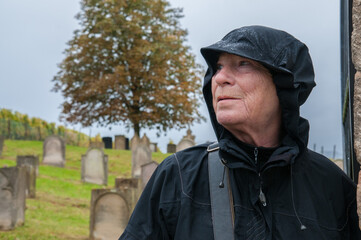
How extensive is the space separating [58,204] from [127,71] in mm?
21765

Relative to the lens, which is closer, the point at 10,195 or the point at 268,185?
the point at 268,185

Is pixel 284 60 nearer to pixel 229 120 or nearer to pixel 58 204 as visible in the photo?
pixel 229 120

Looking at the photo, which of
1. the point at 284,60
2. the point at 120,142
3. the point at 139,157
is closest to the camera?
the point at 284,60

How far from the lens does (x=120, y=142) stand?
35406mm

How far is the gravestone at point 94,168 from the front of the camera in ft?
63.2

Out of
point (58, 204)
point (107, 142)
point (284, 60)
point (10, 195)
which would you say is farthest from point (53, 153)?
point (284, 60)

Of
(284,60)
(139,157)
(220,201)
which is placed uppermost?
(284,60)

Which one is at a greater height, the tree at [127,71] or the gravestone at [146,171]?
the tree at [127,71]

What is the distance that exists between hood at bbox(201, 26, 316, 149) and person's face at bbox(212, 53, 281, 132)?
0.16 ft

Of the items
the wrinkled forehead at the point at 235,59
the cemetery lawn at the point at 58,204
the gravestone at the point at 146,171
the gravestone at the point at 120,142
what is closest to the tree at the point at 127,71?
the gravestone at the point at 120,142

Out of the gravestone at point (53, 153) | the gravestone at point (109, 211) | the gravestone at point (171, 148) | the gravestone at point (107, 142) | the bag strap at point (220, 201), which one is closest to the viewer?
the bag strap at point (220, 201)

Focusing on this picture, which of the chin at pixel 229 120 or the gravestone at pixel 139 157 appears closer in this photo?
the chin at pixel 229 120

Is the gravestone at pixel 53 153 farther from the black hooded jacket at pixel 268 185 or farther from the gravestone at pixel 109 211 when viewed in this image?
the black hooded jacket at pixel 268 185

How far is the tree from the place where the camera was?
1379 inches
